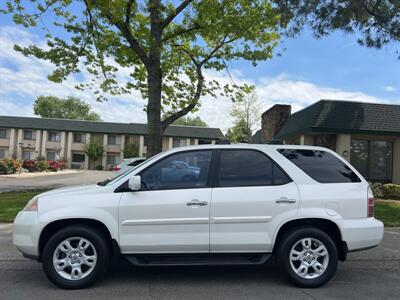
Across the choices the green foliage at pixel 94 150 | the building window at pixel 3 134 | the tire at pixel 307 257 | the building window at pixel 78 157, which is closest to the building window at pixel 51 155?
the building window at pixel 78 157

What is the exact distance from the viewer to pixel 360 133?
1855cm

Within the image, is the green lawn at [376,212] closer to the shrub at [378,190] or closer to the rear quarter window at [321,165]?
the shrub at [378,190]

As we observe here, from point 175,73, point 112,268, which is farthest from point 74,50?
point 112,268

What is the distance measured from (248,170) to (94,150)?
57833mm

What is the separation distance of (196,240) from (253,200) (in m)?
0.88

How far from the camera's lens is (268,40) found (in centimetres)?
1772

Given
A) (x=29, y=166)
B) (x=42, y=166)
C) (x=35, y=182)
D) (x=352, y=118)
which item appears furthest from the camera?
(x=42, y=166)

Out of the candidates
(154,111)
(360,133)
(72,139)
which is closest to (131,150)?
(72,139)

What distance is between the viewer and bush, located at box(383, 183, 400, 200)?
17641 mm

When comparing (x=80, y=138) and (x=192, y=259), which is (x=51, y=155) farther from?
(x=192, y=259)

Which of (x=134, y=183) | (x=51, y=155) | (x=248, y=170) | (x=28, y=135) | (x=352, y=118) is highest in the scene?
(x=28, y=135)

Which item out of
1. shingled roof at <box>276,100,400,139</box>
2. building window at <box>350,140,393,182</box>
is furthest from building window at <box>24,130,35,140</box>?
building window at <box>350,140,393,182</box>

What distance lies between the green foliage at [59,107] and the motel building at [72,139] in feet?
122

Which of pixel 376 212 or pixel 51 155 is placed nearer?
pixel 376 212
